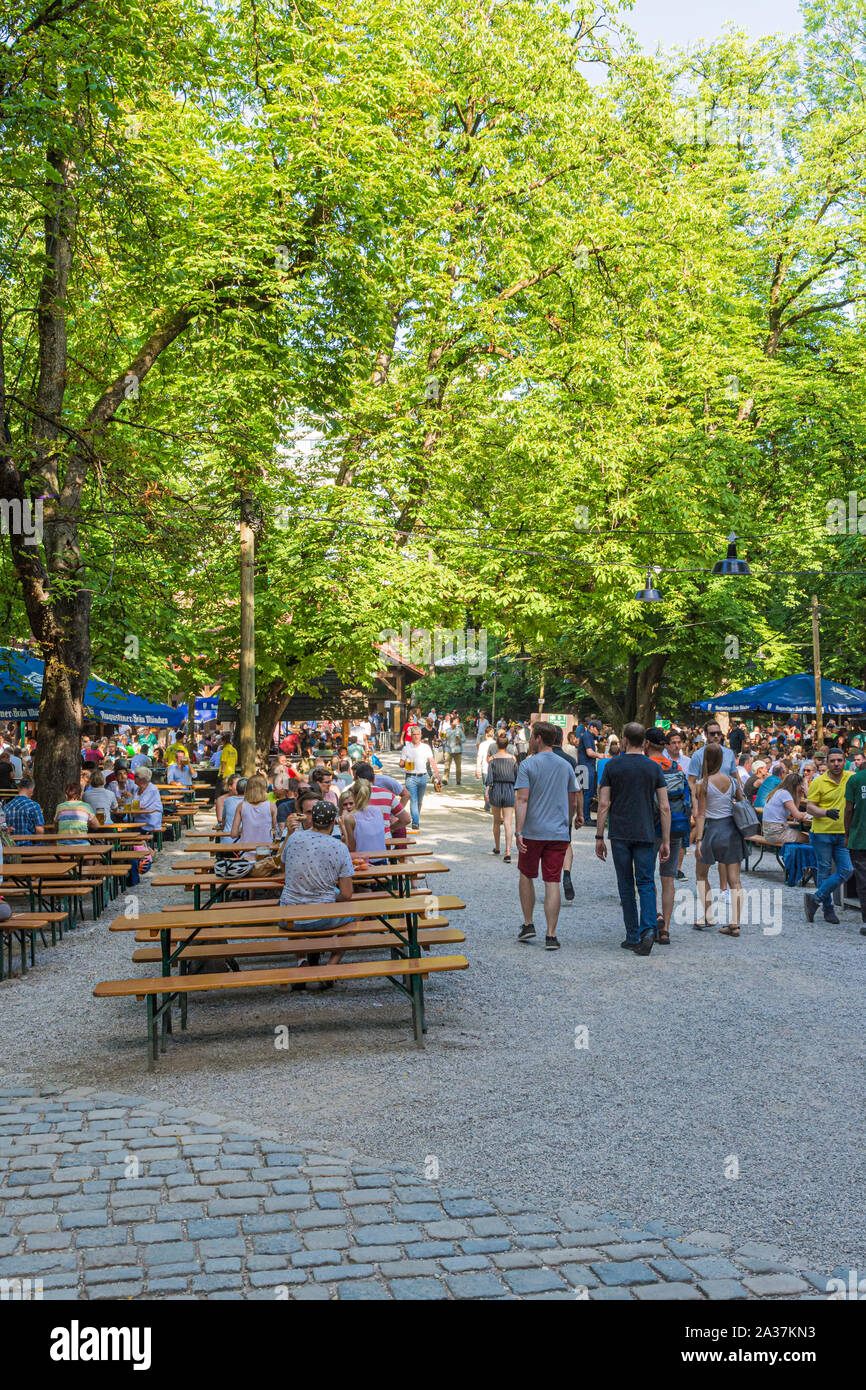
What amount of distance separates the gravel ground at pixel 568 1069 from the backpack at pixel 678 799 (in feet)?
4.11

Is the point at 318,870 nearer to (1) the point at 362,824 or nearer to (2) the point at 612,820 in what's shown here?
(1) the point at 362,824

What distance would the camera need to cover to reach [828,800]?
37.1ft

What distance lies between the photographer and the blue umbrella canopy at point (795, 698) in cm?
2025

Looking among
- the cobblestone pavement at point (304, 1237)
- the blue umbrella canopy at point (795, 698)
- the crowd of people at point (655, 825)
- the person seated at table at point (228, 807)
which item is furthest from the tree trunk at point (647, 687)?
the cobblestone pavement at point (304, 1237)

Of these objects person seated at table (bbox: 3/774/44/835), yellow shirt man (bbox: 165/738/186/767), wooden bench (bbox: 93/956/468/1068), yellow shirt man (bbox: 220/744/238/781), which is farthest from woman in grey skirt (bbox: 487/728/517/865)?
yellow shirt man (bbox: 165/738/186/767)

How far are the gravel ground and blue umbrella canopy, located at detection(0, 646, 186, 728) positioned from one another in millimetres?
6366

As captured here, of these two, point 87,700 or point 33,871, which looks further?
point 87,700

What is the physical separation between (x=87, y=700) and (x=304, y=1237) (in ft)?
51.1

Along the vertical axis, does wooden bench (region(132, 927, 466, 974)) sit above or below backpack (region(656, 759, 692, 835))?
below

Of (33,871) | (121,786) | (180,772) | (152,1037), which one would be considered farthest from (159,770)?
(152,1037)

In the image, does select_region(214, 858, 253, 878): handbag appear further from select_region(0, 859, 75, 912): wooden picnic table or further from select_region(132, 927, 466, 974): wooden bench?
select_region(0, 859, 75, 912): wooden picnic table

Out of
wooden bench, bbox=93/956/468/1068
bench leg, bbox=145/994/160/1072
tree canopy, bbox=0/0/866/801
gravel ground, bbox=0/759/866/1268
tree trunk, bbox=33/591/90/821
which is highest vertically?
tree canopy, bbox=0/0/866/801

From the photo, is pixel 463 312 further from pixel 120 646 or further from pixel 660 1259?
pixel 660 1259

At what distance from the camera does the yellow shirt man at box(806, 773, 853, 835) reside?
36.4 ft
